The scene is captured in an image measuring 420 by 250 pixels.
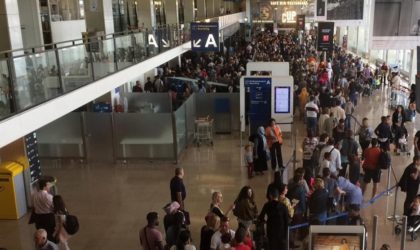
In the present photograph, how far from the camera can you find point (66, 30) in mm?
19859

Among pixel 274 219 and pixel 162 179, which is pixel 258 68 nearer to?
pixel 162 179

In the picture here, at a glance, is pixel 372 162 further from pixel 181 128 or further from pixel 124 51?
pixel 124 51

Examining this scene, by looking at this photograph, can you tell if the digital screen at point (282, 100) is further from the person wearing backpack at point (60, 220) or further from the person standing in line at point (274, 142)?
the person wearing backpack at point (60, 220)

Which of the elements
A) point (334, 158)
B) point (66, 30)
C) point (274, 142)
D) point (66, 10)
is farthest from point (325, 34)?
point (334, 158)

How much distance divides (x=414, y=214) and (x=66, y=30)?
50.9 feet

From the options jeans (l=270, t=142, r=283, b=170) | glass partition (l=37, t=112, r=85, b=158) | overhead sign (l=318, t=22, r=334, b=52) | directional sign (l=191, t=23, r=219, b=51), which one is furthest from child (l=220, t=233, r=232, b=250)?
overhead sign (l=318, t=22, r=334, b=52)

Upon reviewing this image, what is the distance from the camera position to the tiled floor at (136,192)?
10.1 metres

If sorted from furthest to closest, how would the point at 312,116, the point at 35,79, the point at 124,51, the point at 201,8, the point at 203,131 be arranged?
the point at 201,8 → the point at 203,131 → the point at 312,116 → the point at 124,51 → the point at 35,79

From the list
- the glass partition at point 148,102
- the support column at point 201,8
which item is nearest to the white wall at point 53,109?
the glass partition at point 148,102

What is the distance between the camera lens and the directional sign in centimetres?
1942

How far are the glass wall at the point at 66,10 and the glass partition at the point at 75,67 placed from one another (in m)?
8.62

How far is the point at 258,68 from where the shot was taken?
60.4ft

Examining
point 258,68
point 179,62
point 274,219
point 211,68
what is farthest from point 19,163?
point 179,62

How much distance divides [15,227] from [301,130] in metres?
10.7
